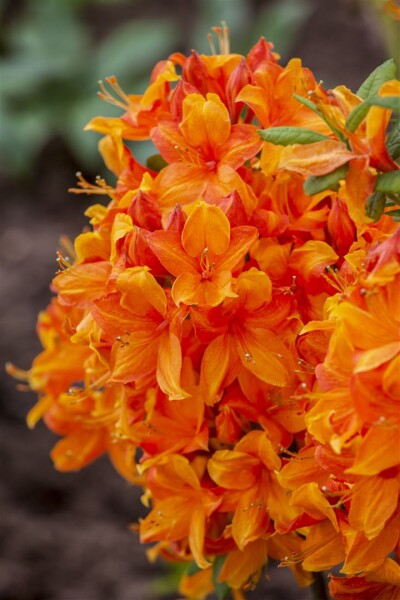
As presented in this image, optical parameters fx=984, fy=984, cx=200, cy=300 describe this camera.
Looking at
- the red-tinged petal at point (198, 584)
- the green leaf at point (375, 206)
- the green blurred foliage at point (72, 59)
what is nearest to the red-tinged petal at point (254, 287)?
the green leaf at point (375, 206)

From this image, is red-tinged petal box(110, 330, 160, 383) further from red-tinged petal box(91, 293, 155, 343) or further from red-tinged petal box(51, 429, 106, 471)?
red-tinged petal box(51, 429, 106, 471)

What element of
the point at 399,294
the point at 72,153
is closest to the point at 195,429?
the point at 399,294

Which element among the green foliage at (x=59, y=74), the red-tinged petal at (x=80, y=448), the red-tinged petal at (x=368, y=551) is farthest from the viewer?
Answer: the green foliage at (x=59, y=74)

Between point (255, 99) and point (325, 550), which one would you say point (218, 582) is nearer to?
point (325, 550)

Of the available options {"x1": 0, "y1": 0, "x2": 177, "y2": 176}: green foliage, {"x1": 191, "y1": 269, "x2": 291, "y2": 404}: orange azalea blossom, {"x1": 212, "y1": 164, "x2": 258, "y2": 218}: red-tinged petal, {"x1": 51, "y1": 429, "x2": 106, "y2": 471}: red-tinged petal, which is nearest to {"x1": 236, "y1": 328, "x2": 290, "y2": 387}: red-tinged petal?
{"x1": 191, "y1": 269, "x2": 291, "y2": 404}: orange azalea blossom

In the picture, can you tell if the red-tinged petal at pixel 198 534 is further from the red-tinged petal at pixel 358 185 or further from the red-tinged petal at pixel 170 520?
the red-tinged petal at pixel 358 185

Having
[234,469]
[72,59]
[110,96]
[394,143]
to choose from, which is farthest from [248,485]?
[72,59]

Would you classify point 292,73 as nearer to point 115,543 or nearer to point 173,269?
point 173,269
